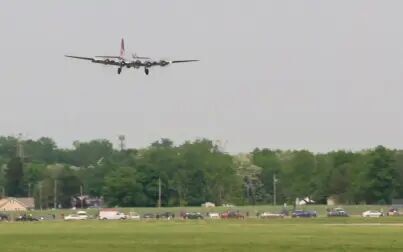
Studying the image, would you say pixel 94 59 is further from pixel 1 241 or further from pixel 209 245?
pixel 209 245

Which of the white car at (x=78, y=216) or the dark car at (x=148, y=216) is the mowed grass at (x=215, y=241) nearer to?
the white car at (x=78, y=216)

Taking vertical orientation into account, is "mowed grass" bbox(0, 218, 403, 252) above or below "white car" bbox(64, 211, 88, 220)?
below

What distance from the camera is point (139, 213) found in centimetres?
17275

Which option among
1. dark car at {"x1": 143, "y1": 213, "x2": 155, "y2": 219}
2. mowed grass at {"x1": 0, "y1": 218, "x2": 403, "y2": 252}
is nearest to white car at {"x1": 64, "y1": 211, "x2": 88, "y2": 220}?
dark car at {"x1": 143, "y1": 213, "x2": 155, "y2": 219}

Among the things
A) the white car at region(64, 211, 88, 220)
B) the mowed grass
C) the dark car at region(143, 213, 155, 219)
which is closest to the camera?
the mowed grass

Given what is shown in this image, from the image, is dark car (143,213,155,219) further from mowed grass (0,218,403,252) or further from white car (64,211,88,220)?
mowed grass (0,218,403,252)

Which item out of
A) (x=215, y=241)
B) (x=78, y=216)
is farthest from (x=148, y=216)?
(x=215, y=241)

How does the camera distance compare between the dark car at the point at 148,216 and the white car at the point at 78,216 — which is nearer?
the white car at the point at 78,216

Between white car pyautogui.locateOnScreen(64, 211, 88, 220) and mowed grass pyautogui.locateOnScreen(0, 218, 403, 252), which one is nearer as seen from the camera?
mowed grass pyautogui.locateOnScreen(0, 218, 403, 252)

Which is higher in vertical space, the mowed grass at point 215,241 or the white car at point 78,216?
the white car at point 78,216

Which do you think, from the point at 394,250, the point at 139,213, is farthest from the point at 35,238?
the point at 139,213

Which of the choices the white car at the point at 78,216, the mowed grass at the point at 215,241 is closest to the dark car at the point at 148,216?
the white car at the point at 78,216

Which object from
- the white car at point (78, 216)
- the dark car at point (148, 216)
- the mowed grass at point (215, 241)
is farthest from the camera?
the dark car at point (148, 216)

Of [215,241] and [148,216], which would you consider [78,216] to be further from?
[215,241]
